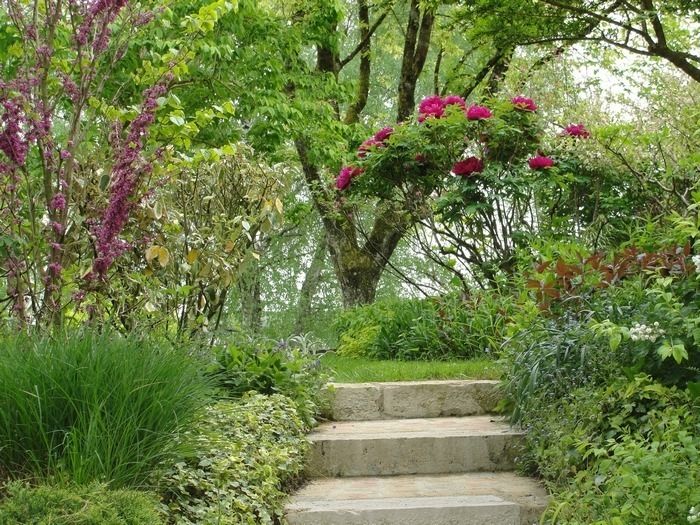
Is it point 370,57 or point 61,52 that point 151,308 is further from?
point 370,57

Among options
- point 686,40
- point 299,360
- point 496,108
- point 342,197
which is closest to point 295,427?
point 299,360

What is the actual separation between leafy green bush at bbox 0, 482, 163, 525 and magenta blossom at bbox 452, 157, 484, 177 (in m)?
5.50

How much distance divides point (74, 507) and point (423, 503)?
194 centimetres

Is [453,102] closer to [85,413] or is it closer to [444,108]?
[444,108]

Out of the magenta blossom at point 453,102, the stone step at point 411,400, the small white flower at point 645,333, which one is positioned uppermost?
the magenta blossom at point 453,102

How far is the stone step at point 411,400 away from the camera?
19.2 ft

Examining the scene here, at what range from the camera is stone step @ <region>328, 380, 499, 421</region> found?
585 cm

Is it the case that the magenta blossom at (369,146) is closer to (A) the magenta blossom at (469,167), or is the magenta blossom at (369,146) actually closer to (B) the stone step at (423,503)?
(A) the magenta blossom at (469,167)

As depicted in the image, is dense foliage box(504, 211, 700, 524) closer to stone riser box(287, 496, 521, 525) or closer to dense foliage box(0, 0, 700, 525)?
dense foliage box(0, 0, 700, 525)

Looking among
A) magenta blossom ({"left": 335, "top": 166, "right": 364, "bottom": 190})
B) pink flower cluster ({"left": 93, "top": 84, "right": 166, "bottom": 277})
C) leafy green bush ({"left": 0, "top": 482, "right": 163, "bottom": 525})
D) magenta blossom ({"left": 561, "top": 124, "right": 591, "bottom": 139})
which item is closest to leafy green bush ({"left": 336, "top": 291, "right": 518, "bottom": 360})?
magenta blossom ({"left": 335, "top": 166, "right": 364, "bottom": 190})

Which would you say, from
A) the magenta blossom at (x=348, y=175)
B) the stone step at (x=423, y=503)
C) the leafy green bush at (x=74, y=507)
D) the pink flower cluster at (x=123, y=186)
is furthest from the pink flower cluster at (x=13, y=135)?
the magenta blossom at (x=348, y=175)

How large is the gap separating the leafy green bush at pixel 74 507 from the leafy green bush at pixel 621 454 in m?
1.68

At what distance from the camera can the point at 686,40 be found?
14328 millimetres

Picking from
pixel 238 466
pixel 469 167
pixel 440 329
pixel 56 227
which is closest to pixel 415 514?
pixel 238 466
